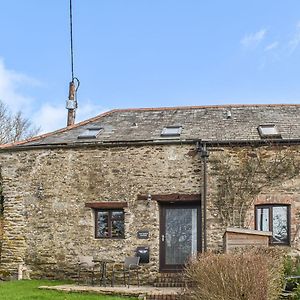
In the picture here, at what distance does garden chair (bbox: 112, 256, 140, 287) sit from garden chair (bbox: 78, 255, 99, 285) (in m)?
0.68

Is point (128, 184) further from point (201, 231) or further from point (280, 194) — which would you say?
point (280, 194)

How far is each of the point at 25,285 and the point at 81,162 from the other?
14.6ft

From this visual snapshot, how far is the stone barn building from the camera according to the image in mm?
17266

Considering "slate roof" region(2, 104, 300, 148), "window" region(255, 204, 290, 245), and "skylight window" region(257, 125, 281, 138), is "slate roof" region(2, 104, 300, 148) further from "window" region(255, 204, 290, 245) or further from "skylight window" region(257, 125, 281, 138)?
"window" region(255, 204, 290, 245)

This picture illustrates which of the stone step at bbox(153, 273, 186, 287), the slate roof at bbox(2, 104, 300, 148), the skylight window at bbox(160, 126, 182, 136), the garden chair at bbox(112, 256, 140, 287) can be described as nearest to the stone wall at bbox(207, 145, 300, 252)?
the slate roof at bbox(2, 104, 300, 148)

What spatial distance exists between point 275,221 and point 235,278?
304 inches

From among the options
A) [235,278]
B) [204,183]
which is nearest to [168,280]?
[204,183]

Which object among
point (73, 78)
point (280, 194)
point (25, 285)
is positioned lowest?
point (25, 285)

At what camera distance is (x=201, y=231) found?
17734 mm

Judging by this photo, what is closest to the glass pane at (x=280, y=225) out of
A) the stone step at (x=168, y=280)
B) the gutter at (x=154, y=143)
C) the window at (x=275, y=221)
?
the window at (x=275, y=221)

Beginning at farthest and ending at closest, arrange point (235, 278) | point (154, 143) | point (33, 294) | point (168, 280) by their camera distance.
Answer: point (154, 143) → point (168, 280) → point (33, 294) → point (235, 278)

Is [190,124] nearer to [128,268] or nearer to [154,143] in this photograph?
[154,143]

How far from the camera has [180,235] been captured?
18.2 m

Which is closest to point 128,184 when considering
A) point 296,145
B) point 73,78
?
point 296,145
